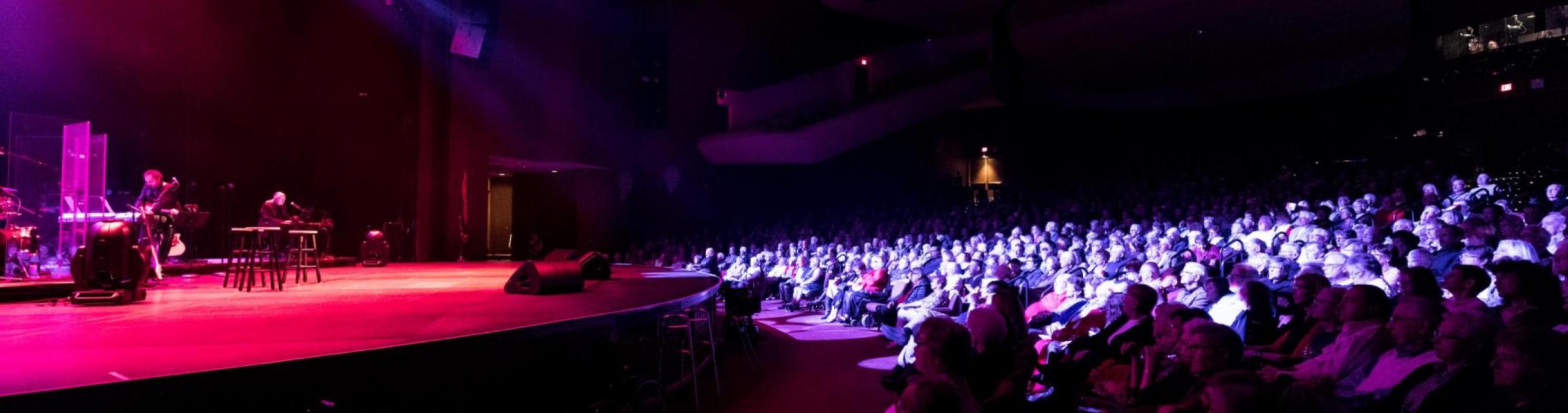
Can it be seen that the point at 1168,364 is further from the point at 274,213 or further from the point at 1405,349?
the point at 274,213

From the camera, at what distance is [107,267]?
4492mm

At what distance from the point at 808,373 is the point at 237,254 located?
3.90 m

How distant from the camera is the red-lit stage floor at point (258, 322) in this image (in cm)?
259

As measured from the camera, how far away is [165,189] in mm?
6203

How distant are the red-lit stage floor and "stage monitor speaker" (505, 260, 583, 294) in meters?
0.08

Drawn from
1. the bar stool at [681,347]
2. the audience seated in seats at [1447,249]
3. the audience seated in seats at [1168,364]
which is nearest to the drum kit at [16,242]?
the bar stool at [681,347]

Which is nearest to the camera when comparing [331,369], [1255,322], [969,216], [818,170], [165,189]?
[331,369]

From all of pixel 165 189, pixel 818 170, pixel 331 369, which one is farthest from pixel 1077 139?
pixel 331 369

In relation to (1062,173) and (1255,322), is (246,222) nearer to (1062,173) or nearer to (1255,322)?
(1255,322)

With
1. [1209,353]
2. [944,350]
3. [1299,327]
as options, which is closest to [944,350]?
[944,350]

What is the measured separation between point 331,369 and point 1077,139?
54.8 ft

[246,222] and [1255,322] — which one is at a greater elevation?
[246,222]

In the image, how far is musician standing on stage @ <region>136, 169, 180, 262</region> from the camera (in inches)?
240

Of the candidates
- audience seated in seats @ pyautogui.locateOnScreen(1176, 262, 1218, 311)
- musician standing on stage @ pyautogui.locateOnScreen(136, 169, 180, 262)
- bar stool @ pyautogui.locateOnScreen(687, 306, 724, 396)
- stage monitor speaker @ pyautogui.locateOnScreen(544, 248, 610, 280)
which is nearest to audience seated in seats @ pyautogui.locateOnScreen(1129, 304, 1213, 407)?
audience seated in seats @ pyautogui.locateOnScreen(1176, 262, 1218, 311)
